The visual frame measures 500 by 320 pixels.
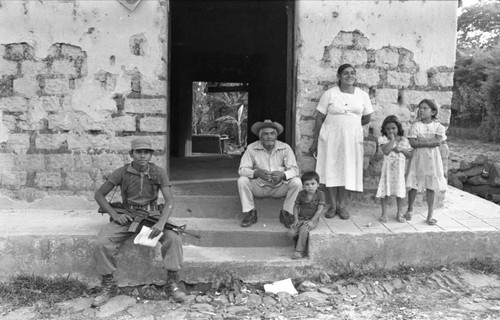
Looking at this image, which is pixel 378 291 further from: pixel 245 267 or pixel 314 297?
pixel 245 267

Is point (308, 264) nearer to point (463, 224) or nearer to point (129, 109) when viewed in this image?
point (463, 224)

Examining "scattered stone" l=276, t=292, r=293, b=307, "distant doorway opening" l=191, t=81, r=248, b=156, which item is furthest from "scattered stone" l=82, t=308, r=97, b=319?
"distant doorway opening" l=191, t=81, r=248, b=156

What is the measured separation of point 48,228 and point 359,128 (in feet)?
10.6

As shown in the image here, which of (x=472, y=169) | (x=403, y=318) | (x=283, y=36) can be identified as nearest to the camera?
(x=403, y=318)

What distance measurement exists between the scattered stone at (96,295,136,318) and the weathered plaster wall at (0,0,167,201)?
4.92ft

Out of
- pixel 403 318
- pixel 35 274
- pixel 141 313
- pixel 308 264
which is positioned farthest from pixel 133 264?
pixel 403 318

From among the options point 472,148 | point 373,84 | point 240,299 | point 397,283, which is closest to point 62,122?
point 240,299

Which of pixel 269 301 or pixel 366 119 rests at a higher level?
pixel 366 119

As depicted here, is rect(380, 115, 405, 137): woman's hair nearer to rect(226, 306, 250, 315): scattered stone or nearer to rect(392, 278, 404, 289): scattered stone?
rect(392, 278, 404, 289): scattered stone

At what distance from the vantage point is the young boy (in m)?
4.28

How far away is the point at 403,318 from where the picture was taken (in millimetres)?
3582

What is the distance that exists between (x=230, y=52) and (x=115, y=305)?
22.0 feet

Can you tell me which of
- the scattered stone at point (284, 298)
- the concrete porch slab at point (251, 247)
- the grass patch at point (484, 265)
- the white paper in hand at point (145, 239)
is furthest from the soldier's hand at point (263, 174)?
the grass patch at point (484, 265)

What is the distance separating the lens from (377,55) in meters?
5.02
